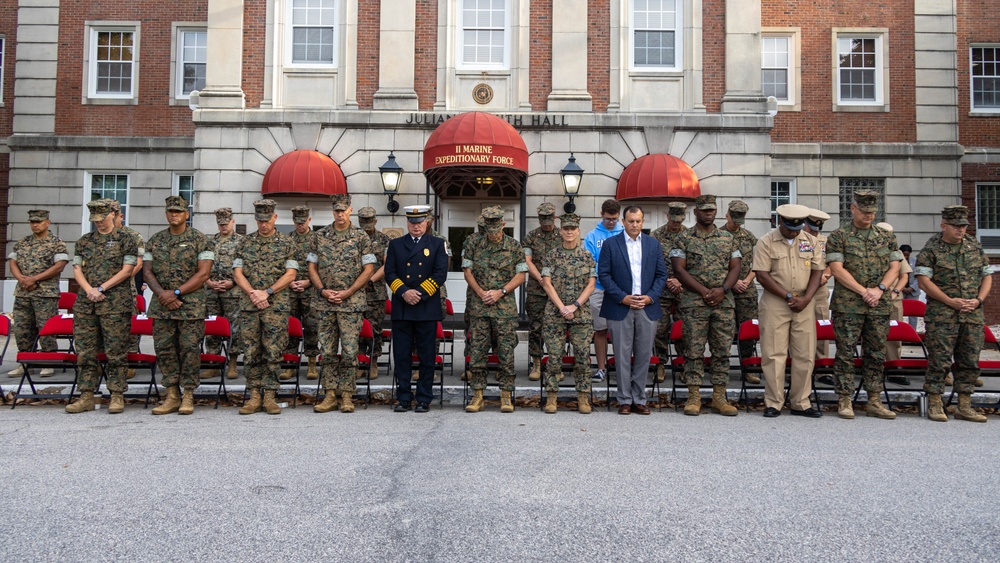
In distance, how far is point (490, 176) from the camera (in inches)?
599

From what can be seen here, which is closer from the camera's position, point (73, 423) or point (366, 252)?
point (73, 423)

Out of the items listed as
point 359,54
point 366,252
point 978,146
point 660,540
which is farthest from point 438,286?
point 978,146

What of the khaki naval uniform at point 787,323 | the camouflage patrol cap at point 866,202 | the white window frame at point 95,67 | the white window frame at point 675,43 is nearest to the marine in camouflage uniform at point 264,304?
the khaki naval uniform at point 787,323

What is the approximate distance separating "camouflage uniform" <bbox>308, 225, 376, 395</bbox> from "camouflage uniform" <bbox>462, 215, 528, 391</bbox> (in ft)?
3.97

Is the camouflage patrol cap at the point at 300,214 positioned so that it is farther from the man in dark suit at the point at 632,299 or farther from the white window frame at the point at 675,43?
the white window frame at the point at 675,43

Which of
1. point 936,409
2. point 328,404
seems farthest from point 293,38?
point 936,409

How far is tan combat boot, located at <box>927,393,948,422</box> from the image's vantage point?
748 cm

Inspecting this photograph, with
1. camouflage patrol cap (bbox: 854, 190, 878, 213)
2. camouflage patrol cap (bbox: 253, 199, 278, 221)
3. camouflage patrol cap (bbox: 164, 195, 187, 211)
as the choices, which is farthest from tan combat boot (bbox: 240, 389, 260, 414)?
camouflage patrol cap (bbox: 854, 190, 878, 213)

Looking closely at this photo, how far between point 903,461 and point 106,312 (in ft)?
25.8

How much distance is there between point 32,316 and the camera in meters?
9.48

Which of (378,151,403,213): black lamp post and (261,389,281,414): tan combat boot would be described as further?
(378,151,403,213): black lamp post

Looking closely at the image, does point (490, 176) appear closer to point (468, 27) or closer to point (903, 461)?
point (468, 27)

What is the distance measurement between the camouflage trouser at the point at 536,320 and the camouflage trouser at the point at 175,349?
13.4ft

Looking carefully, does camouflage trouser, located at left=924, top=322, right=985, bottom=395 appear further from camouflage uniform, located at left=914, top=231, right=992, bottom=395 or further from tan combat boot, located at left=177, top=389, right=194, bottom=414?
tan combat boot, located at left=177, top=389, right=194, bottom=414
